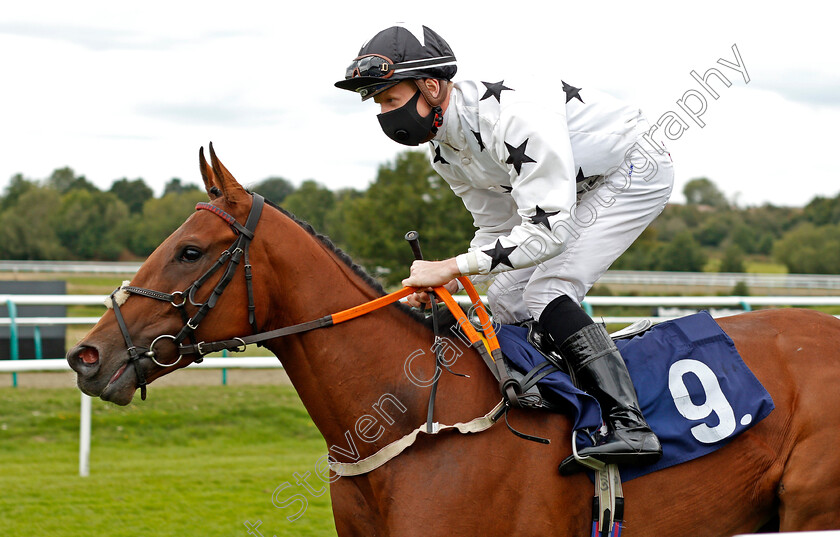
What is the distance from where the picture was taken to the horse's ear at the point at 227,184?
2.54 meters

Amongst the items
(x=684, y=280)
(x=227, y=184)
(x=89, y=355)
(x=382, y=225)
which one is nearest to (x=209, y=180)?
(x=227, y=184)

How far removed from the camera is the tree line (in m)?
33.5

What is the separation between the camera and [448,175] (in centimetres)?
314

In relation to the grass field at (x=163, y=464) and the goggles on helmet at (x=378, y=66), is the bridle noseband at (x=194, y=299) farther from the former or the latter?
the grass field at (x=163, y=464)

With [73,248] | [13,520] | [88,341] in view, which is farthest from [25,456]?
[73,248]

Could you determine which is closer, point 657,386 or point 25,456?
point 657,386

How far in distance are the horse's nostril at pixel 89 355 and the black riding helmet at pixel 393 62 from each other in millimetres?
1194

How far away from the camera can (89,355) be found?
7.91 ft

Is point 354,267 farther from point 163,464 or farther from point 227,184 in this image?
point 163,464

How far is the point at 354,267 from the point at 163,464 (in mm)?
4292

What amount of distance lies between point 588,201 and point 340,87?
106cm

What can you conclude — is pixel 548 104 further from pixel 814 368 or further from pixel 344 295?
pixel 814 368

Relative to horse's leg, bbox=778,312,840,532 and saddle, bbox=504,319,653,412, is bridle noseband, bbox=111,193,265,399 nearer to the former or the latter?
saddle, bbox=504,319,653,412

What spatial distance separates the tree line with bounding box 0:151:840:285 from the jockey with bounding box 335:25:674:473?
80.1ft
